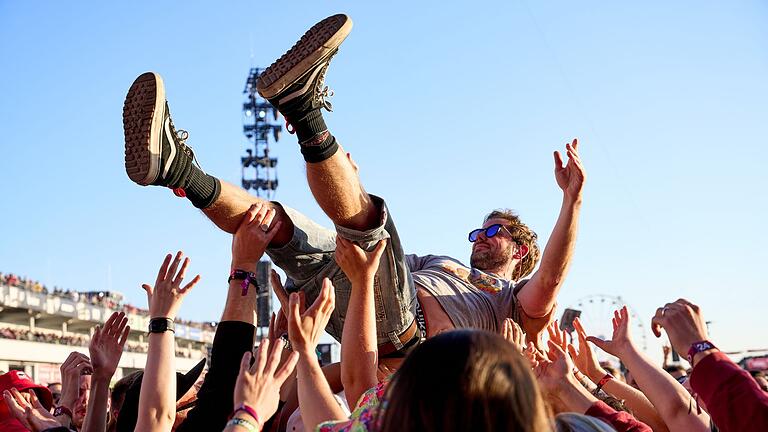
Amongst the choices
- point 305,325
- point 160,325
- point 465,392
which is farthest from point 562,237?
point 465,392

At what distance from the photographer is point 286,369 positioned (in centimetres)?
240

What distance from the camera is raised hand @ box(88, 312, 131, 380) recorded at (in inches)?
143

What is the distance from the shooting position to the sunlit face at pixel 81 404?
4.17 metres

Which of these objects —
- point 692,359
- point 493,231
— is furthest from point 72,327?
point 692,359

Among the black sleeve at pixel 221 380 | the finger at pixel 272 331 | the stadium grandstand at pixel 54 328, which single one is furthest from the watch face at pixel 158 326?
the stadium grandstand at pixel 54 328

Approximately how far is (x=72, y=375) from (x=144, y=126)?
4.30ft

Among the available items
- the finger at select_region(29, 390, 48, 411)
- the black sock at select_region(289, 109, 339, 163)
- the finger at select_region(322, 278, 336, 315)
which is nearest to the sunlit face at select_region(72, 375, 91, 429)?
the finger at select_region(29, 390, 48, 411)

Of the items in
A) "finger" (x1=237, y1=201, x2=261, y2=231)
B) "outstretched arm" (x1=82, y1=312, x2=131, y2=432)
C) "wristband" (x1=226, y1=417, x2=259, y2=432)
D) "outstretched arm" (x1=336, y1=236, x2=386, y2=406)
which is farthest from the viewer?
"finger" (x1=237, y1=201, x2=261, y2=231)

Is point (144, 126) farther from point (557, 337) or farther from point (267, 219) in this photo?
point (557, 337)

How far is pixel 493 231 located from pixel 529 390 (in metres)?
3.52

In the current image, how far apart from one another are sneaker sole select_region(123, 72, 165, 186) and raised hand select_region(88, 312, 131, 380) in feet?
2.17

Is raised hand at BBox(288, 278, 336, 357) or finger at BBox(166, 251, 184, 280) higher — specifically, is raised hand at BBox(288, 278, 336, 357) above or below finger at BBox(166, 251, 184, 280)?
below

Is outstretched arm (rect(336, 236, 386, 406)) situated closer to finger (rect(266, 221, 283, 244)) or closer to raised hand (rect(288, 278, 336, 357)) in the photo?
raised hand (rect(288, 278, 336, 357))

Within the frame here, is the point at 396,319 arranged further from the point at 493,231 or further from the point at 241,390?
the point at 241,390
